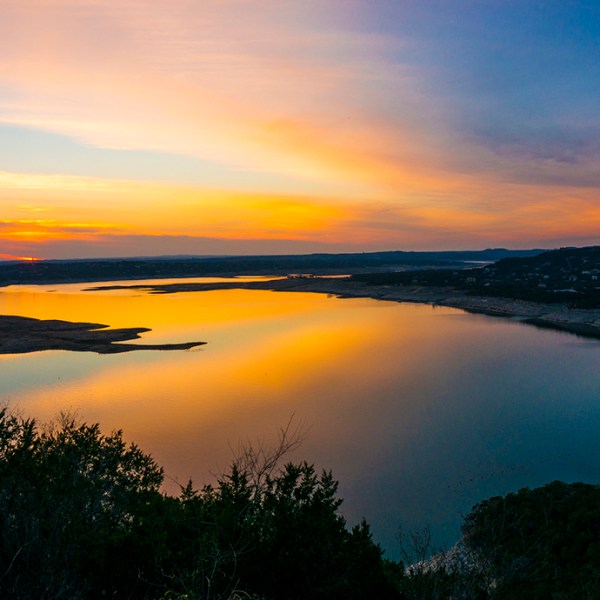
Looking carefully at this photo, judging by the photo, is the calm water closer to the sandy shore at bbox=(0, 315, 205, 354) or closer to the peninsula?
the sandy shore at bbox=(0, 315, 205, 354)

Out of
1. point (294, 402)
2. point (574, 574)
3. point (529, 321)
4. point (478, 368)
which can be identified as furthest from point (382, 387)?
point (529, 321)

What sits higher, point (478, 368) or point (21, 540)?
point (21, 540)

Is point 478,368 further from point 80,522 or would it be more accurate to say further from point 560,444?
point 80,522

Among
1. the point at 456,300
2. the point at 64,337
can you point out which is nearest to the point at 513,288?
the point at 456,300

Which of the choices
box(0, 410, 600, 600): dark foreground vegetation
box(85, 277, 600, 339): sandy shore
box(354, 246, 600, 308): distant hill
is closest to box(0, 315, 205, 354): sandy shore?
box(0, 410, 600, 600): dark foreground vegetation

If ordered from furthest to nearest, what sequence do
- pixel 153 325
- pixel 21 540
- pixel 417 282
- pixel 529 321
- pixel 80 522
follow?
pixel 417 282
pixel 529 321
pixel 153 325
pixel 80 522
pixel 21 540

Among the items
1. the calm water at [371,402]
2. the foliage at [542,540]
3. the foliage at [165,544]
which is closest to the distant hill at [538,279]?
the calm water at [371,402]

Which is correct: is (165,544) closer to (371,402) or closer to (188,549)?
(188,549)
